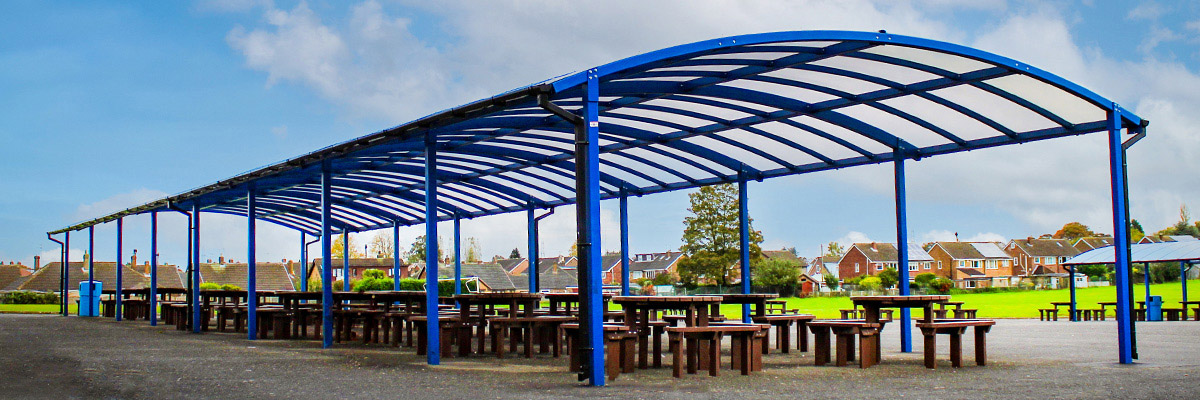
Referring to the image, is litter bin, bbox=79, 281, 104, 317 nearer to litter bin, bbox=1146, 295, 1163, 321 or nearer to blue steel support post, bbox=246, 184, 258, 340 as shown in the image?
blue steel support post, bbox=246, 184, 258, 340

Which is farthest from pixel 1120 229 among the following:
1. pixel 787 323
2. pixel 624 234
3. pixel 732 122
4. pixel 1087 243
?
pixel 1087 243

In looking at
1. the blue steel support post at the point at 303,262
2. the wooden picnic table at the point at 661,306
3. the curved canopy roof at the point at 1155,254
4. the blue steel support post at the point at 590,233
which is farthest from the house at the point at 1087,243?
the blue steel support post at the point at 590,233

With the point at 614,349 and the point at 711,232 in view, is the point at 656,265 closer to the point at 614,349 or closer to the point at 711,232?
the point at 711,232

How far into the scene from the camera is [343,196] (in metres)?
21.3

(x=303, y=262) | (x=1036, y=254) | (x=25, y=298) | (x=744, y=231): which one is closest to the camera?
(x=744, y=231)

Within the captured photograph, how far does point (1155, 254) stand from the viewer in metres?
26.4

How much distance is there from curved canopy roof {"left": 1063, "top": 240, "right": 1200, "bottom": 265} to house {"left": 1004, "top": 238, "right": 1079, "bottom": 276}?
260ft

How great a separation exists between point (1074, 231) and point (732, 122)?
125 m

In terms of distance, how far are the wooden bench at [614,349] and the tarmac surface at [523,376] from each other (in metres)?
0.17

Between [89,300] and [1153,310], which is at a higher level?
[89,300]

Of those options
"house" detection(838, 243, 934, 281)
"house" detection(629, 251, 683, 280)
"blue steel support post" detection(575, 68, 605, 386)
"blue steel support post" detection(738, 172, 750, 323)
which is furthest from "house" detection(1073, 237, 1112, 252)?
"blue steel support post" detection(575, 68, 605, 386)

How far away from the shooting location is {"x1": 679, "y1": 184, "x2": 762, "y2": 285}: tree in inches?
2050

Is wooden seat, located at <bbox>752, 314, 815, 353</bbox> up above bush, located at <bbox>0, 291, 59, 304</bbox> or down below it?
above

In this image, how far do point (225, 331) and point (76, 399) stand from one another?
461 inches
